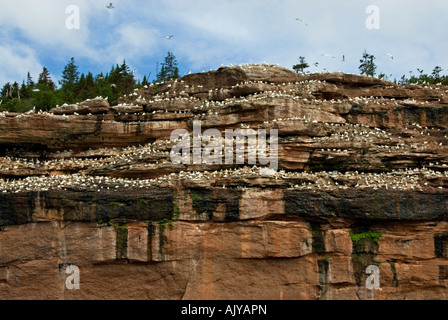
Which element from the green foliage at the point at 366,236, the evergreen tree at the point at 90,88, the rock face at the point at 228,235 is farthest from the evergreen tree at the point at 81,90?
the green foliage at the point at 366,236

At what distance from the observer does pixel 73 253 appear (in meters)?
17.5

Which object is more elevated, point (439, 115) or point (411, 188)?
point (439, 115)

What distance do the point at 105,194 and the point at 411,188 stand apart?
538 inches

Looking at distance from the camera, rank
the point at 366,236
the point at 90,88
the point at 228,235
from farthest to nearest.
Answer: the point at 90,88 → the point at 366,236 → the point at 228,235

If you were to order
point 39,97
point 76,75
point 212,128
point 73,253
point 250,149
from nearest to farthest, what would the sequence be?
point 73,253, point 250,149, point 212,128, point 39,97, point 76,75

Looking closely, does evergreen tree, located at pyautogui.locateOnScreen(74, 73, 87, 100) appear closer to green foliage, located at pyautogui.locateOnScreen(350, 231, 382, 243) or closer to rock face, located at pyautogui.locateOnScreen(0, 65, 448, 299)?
rock face, located at pyautogui.locateOnScreen(0, 65, 448, 299)

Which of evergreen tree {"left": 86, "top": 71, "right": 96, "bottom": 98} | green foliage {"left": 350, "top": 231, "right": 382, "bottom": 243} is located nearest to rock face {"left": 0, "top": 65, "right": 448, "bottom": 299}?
green foliage {"left": 350, "top": 231, "right": 382, "bottom": 243}

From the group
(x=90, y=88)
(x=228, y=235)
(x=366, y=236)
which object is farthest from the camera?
(x=90, y=88)

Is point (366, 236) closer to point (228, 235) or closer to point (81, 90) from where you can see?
point (228, 235)

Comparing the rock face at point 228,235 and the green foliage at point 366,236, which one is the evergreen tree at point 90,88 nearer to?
the rock face at point 228,235

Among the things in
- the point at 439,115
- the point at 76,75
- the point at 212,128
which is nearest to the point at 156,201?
the point at 212,128

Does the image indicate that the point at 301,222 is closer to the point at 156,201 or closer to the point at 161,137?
the point at 156,201

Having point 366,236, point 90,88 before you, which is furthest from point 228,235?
point 90,88

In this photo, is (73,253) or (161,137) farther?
(161,137)
